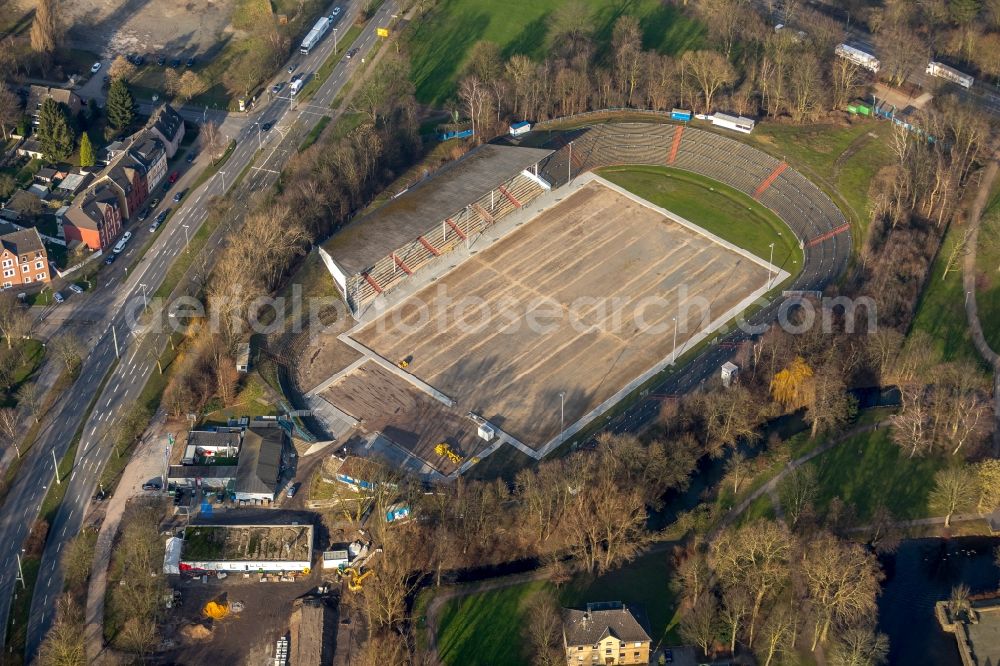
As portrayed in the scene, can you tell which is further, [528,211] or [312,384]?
[528,211]

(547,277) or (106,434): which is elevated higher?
(547,277)

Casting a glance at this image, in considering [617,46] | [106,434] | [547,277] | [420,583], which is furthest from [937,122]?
[106,434]

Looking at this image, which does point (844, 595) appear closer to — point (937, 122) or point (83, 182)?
point (937, 122)

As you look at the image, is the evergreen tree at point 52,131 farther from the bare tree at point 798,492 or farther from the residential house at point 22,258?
the bare tree at point 798,492

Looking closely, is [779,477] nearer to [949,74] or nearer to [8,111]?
[949,74]

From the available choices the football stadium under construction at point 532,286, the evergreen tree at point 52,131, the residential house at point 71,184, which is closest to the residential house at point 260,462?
the football stadium under construction at point 532,286

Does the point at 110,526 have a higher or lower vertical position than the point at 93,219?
lower

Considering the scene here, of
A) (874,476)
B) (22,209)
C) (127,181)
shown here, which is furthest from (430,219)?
(874,476)
